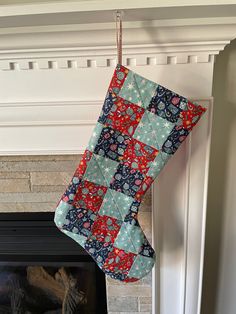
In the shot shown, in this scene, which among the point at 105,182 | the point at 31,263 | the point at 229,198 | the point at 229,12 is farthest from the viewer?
the point at 31,263

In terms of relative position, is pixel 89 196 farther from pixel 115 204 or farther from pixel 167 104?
pixel 167 104

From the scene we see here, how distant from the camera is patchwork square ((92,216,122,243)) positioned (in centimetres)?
98

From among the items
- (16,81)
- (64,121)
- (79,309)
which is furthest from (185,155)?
(79,309)

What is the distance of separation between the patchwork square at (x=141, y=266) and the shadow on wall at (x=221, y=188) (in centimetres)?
35

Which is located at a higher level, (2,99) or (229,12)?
(229,12)

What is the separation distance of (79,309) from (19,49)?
101cm

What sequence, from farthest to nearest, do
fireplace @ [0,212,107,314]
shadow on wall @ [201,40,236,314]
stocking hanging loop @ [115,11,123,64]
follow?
→ fireplace @ [0,212,107,314] < shadow on wall @ [201,40,236,314] < stocking hanging loop @ [115,11,123,64]

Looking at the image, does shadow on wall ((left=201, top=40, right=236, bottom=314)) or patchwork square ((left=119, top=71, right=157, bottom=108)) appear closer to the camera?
patchwork square ((left=119, top=71, right=157, bottom=108))

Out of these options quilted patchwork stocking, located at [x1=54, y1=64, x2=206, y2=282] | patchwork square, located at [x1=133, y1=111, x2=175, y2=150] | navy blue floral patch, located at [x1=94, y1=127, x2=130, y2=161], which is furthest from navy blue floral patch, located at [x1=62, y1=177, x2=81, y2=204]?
patchwork square, located at [x1=133, y1=111, x2=175, y2=150]

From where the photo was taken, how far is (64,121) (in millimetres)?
1037

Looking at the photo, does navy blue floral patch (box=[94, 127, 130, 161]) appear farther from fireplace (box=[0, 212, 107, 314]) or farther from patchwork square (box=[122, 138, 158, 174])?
fireplace (box=[0, 212, 107, 314])

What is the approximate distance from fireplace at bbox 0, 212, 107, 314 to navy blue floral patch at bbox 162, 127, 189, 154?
53 cm

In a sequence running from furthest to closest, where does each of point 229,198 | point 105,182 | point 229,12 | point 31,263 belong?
point 31,263 < point 229,198 < point 105,182 < point 229,12

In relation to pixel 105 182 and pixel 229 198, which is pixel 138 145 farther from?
pixel 229 198
